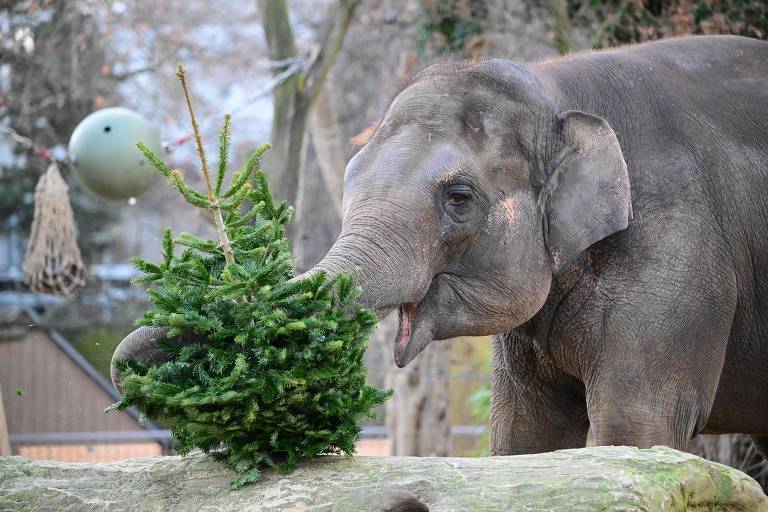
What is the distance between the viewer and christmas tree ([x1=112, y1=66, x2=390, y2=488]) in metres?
3.47

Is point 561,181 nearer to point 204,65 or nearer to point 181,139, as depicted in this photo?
point 181,139

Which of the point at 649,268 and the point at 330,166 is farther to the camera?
the point at 330,166

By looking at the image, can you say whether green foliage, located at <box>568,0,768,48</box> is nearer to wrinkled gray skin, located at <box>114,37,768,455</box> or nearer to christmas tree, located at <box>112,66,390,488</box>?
wrinkled gray skin, located at <box>114,37,768,455</box>

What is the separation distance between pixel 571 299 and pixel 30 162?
1629 cm

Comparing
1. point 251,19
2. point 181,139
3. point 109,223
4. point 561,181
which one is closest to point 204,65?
point 251,19

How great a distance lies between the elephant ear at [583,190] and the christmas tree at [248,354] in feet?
4.08

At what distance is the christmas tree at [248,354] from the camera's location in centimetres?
347

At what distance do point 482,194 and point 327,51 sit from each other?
5.71 m

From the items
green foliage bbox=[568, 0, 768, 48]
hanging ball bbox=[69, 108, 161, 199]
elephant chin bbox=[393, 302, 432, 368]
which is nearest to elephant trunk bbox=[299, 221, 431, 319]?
elephant chin bbox=[393, 302, 432, 368]

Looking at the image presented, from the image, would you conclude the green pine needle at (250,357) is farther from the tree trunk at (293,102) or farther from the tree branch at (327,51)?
the tree branch at (327,51)

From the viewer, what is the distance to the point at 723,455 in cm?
873

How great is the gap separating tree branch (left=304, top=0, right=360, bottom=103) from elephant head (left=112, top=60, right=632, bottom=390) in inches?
201

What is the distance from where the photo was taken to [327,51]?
32.8ft

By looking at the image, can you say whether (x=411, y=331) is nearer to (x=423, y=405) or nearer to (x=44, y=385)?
(x=423, y=405)
